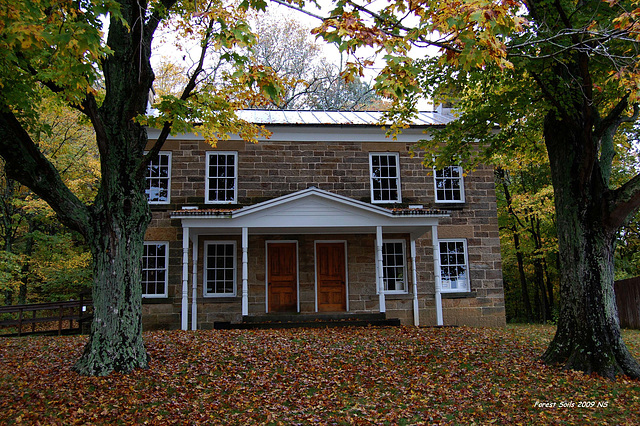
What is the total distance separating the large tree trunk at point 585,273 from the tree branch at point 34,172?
796 centimetres

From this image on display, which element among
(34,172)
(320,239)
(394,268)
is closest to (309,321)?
(320,239)

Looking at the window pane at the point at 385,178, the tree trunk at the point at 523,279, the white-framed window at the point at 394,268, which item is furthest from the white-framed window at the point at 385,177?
the tree trunk at the point at 523,279

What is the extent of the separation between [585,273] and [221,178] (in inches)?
403

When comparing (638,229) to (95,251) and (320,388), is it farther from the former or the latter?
(95,251)

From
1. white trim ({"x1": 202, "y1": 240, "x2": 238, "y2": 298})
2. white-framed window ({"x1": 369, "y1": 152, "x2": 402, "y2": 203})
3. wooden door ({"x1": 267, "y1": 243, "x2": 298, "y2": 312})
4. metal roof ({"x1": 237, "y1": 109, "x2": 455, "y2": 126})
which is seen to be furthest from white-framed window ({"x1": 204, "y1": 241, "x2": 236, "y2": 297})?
white-framed window ({"x1": 369, "y1": 152, "x2": 402, "y2": 203})

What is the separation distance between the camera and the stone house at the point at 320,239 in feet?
47.1

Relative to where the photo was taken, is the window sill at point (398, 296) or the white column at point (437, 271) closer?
the white column at point (437, 271)

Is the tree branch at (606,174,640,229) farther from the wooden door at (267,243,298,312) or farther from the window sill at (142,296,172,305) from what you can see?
the window sill at (142,296,172,305)

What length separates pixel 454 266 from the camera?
15336mm

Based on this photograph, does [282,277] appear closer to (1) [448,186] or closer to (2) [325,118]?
(2) [325,118]

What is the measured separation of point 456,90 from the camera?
10.3m

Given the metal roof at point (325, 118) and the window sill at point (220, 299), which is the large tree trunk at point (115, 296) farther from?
the metal roof at point (325, 118)

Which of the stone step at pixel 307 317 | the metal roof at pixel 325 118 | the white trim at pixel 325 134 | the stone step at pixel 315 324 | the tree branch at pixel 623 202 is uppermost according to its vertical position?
the metal roof at pixel 325 118

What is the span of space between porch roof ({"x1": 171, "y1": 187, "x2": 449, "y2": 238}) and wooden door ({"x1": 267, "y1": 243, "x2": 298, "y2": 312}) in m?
1.36
